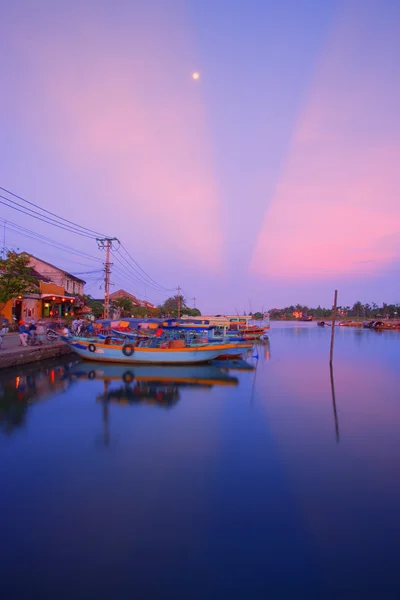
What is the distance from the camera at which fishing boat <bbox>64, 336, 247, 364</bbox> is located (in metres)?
18.6

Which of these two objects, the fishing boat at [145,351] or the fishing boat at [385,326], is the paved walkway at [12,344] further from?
the fishing boat at [385,326]

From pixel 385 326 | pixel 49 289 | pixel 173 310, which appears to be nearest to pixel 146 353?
pixel 49 289

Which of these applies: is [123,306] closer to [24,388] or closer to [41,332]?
[41,332]

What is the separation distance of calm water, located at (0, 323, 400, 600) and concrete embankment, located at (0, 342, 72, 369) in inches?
146

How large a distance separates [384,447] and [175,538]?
6.10m

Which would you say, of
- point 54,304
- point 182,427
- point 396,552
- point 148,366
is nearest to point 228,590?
point 396,552

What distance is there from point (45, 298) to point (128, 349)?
14.1 meters

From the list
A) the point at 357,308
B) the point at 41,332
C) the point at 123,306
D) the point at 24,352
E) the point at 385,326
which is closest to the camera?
the point at 24,352

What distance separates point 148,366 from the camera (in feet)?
62.6

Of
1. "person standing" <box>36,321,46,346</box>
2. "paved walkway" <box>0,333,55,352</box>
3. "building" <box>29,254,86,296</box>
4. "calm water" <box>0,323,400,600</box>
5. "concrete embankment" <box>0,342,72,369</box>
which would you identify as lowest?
"calm water" <box>0,323,400,600</box>

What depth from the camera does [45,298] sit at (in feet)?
94.4

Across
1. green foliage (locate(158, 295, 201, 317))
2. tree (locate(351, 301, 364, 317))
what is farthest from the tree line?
green foliage (locate(158, 295, 201, 317))

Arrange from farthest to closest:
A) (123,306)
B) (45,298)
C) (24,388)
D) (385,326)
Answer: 1. (385,326)
2. (123,306)
3. (45,298)
4. (24,388)

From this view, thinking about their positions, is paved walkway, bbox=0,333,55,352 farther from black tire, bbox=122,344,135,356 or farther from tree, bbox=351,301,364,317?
tree, bbox=351,301,364,317
